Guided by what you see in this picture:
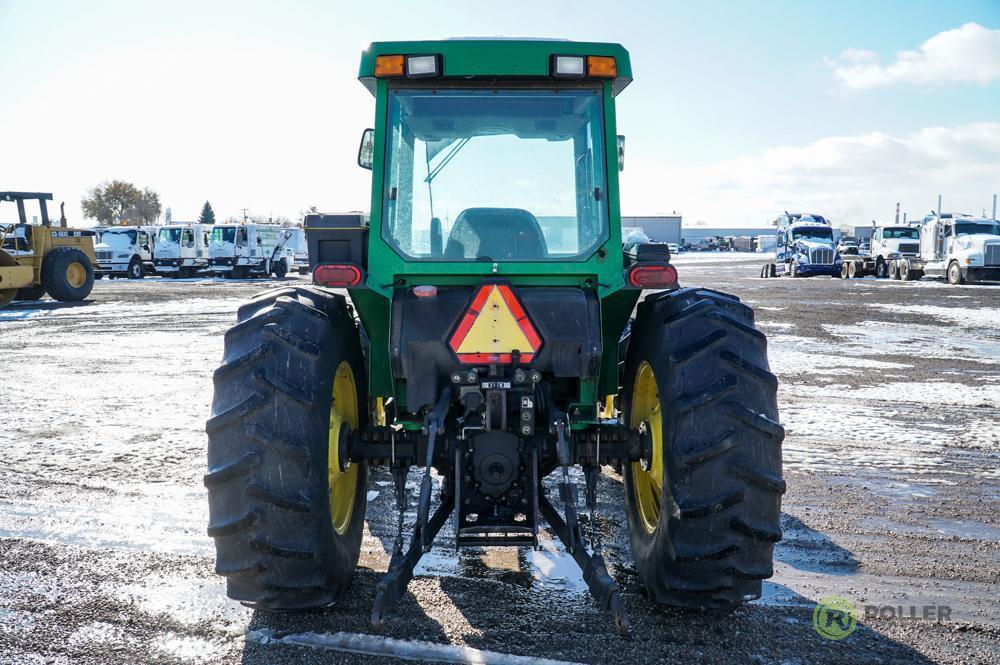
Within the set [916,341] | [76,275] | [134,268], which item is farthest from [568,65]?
[134,268]

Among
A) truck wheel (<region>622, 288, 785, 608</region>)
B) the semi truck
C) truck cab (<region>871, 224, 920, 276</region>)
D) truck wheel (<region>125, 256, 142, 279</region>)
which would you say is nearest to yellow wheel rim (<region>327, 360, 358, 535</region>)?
truck wheel (<region>622, 288, 785, 608</region>)

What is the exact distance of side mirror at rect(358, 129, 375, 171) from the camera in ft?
13.3

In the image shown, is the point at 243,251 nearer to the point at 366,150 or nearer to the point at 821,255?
the point at 821,255

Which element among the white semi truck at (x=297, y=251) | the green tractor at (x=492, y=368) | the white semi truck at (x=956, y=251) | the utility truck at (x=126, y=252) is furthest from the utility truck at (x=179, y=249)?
the green tractor at (x=492, y=368)

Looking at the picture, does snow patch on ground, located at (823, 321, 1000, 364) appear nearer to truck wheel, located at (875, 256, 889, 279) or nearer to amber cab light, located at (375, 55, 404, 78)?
amber cab light, located at (375, 55, 404, 78)

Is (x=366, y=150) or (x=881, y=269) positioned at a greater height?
(x=366, y=150)

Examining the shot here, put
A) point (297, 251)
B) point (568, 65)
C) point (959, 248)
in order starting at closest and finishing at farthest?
point (568, 65) → point (959, 248) → point (297, 251)

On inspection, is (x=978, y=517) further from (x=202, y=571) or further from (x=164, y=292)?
(x=164, y=292)

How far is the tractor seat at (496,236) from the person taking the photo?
12.8 feet

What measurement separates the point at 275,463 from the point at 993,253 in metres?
32.0

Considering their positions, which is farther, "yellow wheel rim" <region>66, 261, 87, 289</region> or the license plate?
→ "yellow wheel rim" <region>66, 261, 87, 289</region>

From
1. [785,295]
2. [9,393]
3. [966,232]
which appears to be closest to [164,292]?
[9,393]

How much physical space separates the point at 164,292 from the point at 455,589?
82.6 feet

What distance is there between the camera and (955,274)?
30.6 meters
